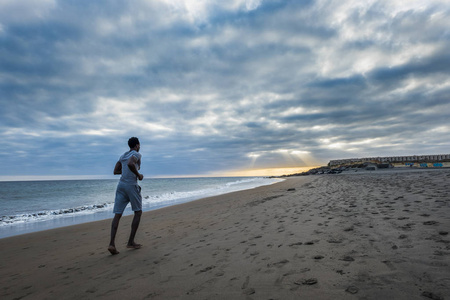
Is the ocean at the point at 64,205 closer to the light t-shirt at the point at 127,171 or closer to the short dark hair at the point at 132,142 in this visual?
the light t-shirt at the point at 127,171

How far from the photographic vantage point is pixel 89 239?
7398mm

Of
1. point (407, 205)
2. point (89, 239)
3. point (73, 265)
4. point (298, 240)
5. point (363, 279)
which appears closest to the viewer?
point (363, 279)

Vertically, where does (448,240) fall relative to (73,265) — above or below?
above

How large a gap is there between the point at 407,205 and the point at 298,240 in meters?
3.96

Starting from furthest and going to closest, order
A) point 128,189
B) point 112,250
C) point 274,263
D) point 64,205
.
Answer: point 64,205, point 128,189, point 112,250, point 274,263

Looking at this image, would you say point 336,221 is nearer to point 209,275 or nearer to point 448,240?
point 448,240

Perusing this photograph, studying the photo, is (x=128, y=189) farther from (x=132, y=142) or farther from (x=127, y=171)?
(x=132, y=142)

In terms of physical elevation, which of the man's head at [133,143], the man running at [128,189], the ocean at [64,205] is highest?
the man's head at [133,143]

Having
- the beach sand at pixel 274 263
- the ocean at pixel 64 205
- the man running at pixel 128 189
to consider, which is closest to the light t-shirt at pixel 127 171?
the man running at pixel 128 189

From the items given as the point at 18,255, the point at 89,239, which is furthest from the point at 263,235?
the point at 18,255

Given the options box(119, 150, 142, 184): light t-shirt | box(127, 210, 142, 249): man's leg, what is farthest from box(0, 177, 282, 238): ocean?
box(119, 150, 142, 184): light t-shirt

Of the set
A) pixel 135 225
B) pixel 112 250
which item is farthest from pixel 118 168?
pixel 112 250

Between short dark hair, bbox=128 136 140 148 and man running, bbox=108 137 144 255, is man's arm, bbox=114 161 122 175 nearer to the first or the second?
man running, bbox=108 137 144 255

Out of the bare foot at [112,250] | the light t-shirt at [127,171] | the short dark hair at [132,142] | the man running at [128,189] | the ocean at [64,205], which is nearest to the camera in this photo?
the bare foot at [112,250]
